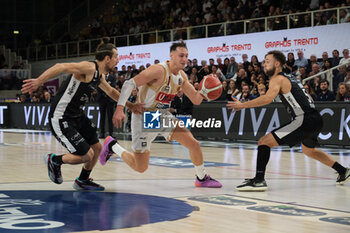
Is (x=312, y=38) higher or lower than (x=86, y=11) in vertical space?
lower

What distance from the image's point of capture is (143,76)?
7.88 meters

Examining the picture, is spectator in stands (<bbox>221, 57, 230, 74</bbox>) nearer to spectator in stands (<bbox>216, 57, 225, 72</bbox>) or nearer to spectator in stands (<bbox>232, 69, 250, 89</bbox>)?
spectator in stands (<bbox>216, 57, 225, 72</bbox>)

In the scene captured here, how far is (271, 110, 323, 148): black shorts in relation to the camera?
323 inches

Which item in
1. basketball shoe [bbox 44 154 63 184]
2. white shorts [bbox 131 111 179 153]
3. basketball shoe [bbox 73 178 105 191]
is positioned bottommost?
basketball shoe [bbox 73 178 105 191]

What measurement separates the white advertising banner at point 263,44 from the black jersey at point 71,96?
466 inches

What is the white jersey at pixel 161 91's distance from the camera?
319 inches

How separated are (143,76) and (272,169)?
3.86 m

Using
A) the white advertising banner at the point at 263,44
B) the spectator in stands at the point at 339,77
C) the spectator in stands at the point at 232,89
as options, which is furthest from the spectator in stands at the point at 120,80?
the spectator in stands at the point at 339,77

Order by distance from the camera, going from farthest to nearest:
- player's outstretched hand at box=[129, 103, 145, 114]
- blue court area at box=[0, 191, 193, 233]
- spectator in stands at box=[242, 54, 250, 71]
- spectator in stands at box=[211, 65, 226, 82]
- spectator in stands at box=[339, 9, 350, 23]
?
spectator in stands at box=[242, 54, 250, 71] → spectator in stands at box=[211, 65, 226, 82] → spectator in stands at box=[339, 9, 350, 23] → player's outstretched hand at box=[129, 103, 145, 114] → blue court area at box=[0, 191, 193, 233]

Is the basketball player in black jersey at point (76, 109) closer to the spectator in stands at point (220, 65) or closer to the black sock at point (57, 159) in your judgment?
the black sock at point (57, 159)

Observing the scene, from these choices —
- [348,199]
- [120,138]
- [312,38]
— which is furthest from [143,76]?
[312,38]

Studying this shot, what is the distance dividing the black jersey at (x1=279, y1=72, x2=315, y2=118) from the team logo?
177 centimetres

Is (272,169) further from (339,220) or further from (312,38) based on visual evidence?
(312,38)

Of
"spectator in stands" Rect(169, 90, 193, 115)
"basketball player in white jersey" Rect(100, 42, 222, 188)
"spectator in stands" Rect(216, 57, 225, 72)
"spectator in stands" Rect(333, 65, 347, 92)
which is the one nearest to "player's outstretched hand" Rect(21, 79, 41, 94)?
"basketball player in white jersey" Rect(100, 42, 222, 188)
